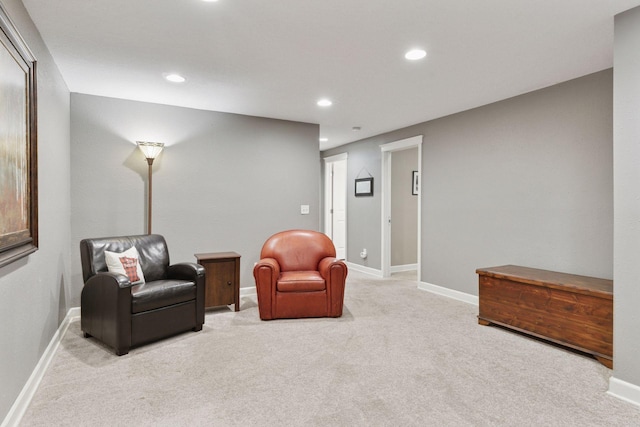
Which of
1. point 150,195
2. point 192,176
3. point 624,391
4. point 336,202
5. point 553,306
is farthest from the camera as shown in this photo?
point 336,202

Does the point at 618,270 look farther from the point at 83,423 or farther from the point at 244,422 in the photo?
the point at 83,423

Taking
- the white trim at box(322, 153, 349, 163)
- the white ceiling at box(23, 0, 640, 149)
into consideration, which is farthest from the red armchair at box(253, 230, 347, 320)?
the white trim at box(322, 153, 349, 163)

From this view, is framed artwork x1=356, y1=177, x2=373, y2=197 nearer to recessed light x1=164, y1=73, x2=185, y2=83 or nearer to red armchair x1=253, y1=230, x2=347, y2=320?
red armchair x1=253, y1=230, x2=347, y2=320

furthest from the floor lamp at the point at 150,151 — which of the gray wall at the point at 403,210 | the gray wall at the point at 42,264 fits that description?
the gray wall at the point at 403,210

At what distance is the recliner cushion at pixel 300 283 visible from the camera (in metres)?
3.60

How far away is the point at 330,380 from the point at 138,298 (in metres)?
1.63

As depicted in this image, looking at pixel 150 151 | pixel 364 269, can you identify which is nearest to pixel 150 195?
pixel 150 151

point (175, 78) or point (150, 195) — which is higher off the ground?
point (175, 78)

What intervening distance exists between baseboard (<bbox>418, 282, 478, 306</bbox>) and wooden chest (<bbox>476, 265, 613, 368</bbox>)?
0.76 m

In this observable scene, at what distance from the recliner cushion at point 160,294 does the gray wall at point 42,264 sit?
606 mm

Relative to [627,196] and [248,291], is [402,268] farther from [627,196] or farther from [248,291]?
[627,196]

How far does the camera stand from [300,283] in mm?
3627

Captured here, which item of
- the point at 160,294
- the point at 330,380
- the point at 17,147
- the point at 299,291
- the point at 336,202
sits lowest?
the point at 330,380

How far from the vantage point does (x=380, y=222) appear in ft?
19.3
